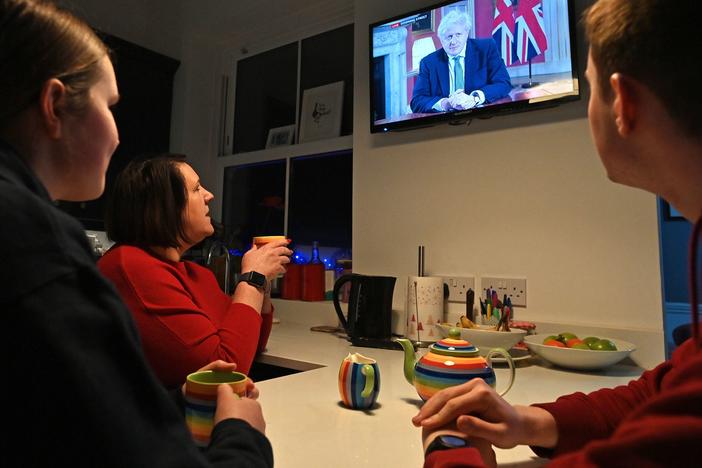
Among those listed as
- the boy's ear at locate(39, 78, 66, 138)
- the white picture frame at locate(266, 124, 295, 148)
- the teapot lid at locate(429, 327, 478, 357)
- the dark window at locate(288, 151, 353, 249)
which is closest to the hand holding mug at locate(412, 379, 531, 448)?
the teapot lid at locate(429, 327, 478, 357)

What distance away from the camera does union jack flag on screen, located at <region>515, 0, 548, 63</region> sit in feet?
5.48

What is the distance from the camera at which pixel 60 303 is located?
41 centimetres

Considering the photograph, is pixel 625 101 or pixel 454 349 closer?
pixel 625 101

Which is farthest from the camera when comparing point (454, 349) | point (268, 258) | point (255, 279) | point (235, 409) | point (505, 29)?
point (505, 29)

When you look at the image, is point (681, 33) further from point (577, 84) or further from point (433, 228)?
point (433, 228)

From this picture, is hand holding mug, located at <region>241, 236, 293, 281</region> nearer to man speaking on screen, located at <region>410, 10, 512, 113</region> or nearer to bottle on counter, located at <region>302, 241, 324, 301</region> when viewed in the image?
bottle on counter, located at <region>302, 241, 324, 301</region>

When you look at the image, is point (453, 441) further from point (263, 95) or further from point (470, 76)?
point (263, 95)

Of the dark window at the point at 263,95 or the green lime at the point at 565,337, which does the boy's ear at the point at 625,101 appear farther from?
the dark window at the point at 263,95

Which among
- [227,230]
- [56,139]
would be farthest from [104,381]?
[227,230]

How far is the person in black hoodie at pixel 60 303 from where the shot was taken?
396 mm

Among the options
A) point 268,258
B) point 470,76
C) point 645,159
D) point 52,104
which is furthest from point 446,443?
point 470,76

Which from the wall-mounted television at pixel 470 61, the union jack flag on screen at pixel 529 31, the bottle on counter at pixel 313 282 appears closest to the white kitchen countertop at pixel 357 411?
the bottle on counter at pixel 313 282

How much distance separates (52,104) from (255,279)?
3.40 ft

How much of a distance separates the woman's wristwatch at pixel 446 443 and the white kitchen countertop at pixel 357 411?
0.27ft
